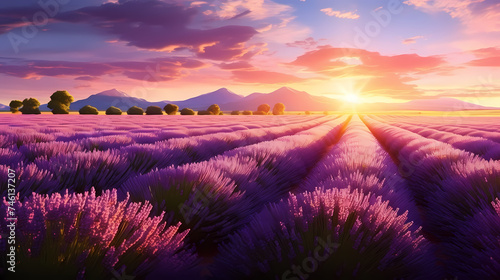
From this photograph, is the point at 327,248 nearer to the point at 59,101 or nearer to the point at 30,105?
the point at 59,101

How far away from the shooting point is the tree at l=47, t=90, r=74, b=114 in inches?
2430

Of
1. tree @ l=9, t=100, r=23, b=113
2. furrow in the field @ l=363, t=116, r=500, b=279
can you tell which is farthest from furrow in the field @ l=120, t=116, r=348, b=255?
tree @ l=9, t=100, r=23, b=113

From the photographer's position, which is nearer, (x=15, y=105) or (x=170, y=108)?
(x=15, y=105)

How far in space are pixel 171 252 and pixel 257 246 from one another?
0.35 meters

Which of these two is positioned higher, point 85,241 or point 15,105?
point 15,105

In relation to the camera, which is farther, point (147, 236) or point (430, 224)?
point (430, 224)

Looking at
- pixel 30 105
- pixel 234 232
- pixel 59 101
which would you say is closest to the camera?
pixel 234 232

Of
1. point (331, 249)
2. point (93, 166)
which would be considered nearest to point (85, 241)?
point (331, 249)

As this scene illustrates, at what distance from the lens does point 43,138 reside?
18.4 feet

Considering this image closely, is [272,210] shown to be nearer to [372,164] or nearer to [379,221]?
[379,221]

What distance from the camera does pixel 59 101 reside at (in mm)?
63906

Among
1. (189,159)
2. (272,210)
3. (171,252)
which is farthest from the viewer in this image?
(189,159)

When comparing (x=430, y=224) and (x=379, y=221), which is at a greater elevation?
(x=379, y=221)

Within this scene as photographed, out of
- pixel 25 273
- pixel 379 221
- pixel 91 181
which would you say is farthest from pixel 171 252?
pixel 91 181
